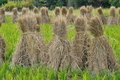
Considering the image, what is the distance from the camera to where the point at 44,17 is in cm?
1198

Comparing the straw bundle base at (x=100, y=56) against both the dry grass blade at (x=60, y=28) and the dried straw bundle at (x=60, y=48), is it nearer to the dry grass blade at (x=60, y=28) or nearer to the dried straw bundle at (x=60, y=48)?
the dried straw bundle at (x=60, y=48)

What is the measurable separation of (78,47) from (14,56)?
0.94 m

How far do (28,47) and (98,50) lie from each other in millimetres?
1066

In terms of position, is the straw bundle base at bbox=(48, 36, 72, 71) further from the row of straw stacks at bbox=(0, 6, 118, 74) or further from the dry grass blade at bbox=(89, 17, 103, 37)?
the dry grass blade at bbox=(89, 17, 103, 37)

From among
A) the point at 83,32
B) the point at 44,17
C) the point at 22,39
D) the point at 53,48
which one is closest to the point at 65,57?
the point at 53,48

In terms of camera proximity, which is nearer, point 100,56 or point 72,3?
point 100,56

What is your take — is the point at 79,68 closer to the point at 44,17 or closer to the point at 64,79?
the point at 64,79

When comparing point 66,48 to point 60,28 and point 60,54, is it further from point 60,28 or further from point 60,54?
point 60,28

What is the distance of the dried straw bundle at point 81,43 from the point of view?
4.36m

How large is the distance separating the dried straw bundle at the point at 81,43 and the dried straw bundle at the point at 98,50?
0.25m

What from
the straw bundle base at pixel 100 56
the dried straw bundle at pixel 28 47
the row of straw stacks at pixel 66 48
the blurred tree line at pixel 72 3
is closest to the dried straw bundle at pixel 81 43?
the row of straw stacks at pixel 66 48

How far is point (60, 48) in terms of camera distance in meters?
4.11

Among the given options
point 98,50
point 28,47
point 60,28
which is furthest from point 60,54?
point 28,47

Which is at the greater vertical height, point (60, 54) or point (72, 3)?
point (60, 54)
